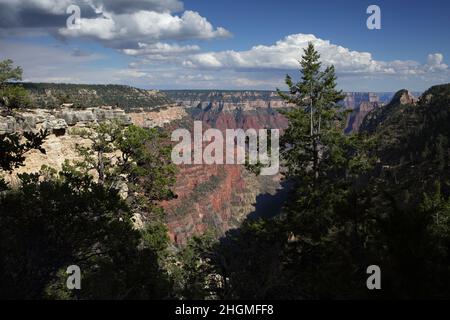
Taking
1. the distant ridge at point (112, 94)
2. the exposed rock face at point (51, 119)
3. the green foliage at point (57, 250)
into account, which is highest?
the distant ridge at point (112, 94)

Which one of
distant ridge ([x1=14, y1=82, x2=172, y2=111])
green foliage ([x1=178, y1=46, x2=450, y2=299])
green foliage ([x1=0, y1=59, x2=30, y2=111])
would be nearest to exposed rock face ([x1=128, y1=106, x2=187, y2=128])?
distant ridge ([x1=14, y1=82, x2=172, y2=111])

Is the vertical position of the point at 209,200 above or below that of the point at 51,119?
below

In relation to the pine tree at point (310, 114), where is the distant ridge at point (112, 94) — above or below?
above

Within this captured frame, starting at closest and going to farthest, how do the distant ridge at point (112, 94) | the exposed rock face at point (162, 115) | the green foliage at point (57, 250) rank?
the green foliage at point (57, 250) < the distant ridge at point (112, 94) < the exposed rock face at point (162, 115)

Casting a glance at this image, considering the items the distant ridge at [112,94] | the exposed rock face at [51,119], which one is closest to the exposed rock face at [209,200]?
the distant ridge at [112,94]

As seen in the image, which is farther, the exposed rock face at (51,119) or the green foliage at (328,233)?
the exposed rock face at (51,119)

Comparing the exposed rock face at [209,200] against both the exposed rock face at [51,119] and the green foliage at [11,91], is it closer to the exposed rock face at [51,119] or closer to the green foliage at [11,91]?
the exposed rock face at [51,119]

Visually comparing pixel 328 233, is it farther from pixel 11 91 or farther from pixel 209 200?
pixel 209 200

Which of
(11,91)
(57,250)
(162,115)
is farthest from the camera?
(162,115)

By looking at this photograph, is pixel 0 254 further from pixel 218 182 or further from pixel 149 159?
pixel 218 182

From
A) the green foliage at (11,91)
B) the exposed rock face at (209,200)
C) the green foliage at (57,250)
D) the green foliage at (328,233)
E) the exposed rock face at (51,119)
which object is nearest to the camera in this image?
the green foliage at (328,233)

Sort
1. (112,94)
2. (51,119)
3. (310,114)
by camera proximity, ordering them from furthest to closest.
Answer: (112,94)
(51,119)
(310,114)

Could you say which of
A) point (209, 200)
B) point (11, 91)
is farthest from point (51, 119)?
point (209, 200)
